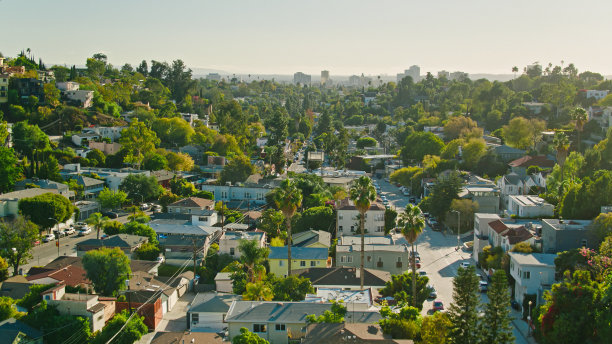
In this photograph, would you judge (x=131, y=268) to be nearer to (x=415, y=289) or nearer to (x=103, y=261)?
(x=103, y=261)

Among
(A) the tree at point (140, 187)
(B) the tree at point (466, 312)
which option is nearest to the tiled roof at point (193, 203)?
(A) the tree at point (140, 187)

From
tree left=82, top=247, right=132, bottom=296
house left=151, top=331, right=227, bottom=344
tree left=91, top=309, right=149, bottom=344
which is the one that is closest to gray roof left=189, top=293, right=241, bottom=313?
house left=151, top=331, right=227, bottom=344

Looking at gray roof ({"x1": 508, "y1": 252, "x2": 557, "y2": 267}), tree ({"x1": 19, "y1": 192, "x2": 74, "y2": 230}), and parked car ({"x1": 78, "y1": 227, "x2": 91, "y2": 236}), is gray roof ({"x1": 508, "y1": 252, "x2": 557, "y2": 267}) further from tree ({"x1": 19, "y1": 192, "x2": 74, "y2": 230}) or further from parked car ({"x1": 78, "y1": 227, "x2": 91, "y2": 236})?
tree ({"x1": 19, "y1": 192, "x2": 74, "y2": 230})

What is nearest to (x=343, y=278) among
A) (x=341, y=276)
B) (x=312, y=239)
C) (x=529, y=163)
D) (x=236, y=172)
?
(x=341, y=276)

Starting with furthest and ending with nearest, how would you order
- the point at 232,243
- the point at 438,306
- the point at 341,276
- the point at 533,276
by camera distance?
the point at 232,243
the point at 341,276
the point at 438,306
the point at 533,276

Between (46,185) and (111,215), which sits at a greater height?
(46,185)

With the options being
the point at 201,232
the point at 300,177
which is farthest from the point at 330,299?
the point at 300,177

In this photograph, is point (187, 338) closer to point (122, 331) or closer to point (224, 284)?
point (122, 331)

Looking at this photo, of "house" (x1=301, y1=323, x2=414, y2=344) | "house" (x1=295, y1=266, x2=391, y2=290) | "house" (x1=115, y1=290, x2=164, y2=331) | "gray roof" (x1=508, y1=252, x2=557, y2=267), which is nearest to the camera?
"house" (x1=301, y1=323, x2=414, y2=344)
